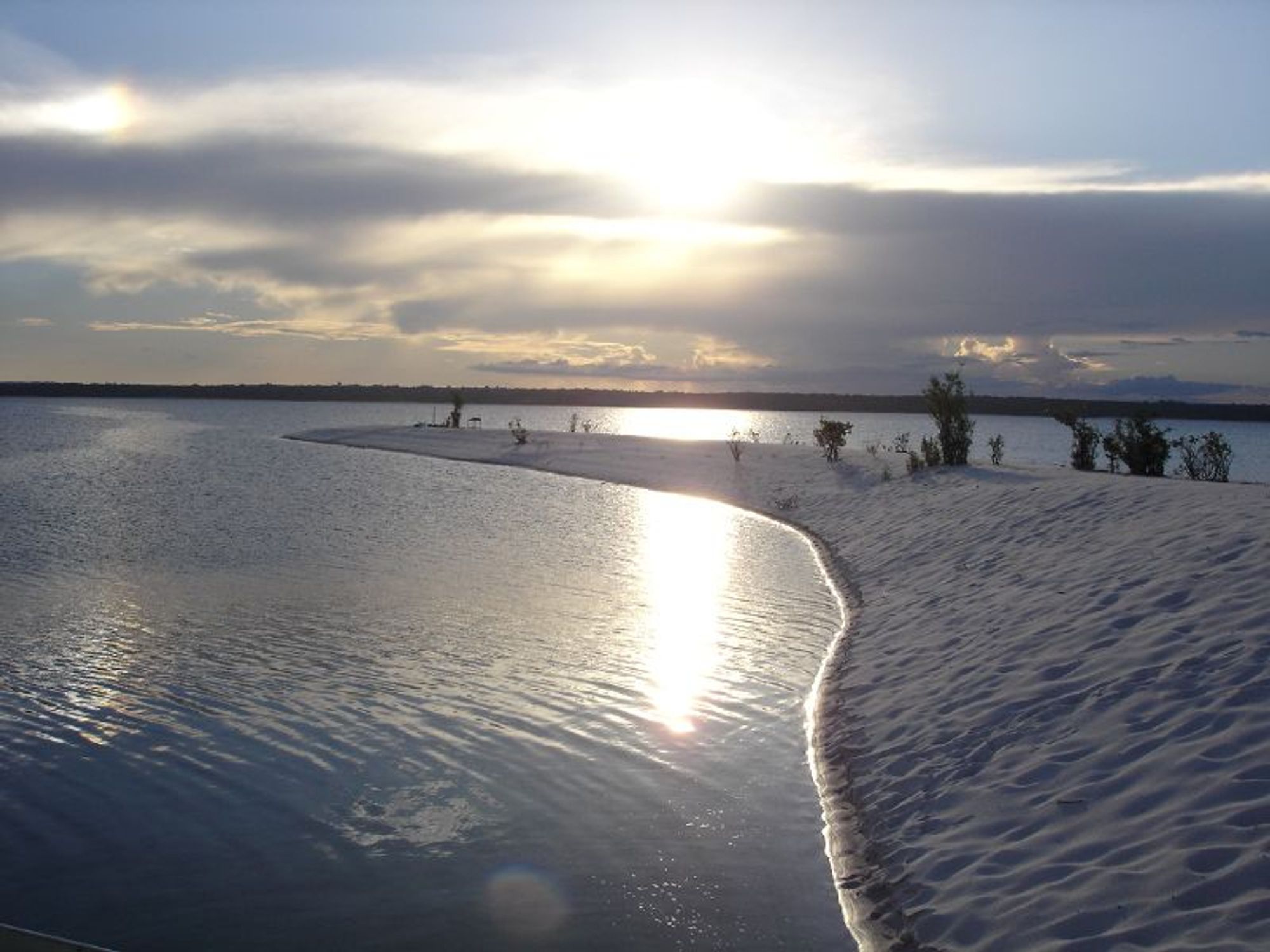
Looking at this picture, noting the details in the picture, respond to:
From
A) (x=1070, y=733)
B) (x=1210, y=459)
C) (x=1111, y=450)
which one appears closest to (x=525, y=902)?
(x=1070, y=733)

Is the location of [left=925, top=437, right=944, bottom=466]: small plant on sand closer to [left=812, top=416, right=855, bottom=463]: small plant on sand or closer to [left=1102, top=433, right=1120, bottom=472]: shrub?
[left=1102, top=433, right=1120, bottom=472]: shrub

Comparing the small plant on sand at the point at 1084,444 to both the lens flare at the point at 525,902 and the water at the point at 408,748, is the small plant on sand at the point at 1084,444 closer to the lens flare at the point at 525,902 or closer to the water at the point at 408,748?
the water at the point at 408,748

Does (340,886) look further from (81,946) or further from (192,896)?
(81,946)

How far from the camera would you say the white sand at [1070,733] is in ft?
20.7

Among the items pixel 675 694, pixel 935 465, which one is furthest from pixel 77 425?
pixel 675 694

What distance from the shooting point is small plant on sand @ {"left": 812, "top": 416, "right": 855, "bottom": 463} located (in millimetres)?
37919

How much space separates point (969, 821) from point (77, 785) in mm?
6166

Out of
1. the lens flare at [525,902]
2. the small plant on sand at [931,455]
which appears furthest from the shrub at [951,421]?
the lens flare at [525,902]

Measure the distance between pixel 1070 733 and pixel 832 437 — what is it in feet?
98.3

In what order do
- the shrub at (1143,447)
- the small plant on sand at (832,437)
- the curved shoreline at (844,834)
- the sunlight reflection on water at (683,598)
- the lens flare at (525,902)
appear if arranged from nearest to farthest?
the lens flare at (525,902)
the curved shoreline at (844,834)
the sunlight reflection on water at (683,598)
the shrub at (1143,447)
the small plant on sand at (832,437)

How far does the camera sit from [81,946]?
4816 millimetres

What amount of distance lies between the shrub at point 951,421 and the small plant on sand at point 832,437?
616 cm

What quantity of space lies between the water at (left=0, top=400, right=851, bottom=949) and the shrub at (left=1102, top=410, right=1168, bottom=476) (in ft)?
36.2

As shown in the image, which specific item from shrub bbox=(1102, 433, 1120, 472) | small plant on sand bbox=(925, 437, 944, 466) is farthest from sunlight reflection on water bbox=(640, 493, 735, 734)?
shrub bbox=(1102, 433, 1120, 472)
